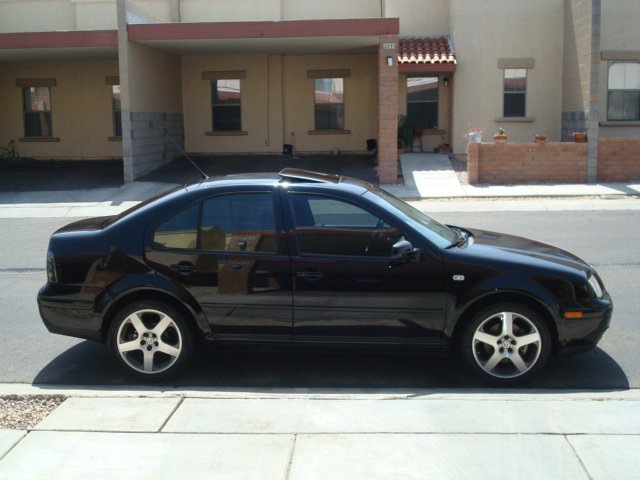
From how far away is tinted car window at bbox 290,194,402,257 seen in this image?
6.48 m

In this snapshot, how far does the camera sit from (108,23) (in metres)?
26.0

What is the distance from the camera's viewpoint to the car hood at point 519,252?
21.4 feet

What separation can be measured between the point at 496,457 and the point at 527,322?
1.79 metres

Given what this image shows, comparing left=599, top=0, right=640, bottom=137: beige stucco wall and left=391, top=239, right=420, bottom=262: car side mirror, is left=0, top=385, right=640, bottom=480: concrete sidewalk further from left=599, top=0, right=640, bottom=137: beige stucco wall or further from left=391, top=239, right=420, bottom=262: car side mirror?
left=599, top=0, right=640, bottom=137: beige stucco wall

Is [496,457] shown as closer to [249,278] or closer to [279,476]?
[279,476]

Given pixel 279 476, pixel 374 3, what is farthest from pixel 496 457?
pixel 374 3

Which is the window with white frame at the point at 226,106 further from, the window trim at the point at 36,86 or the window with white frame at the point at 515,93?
the window with white frame at the point at 515,93

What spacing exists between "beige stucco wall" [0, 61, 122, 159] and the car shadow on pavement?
20.2 metres

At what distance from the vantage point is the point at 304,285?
6438 millimetres

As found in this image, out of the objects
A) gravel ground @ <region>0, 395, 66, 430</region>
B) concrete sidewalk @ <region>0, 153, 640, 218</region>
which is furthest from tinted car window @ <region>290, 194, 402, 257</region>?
concrete sidewalk @ <region>0, 153, 640, 218</region>

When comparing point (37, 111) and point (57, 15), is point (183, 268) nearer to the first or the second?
point (57, 15)

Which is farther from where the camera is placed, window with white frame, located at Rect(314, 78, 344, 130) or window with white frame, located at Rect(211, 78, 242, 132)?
window with white frame, located at Rect(211, 78, 242, 132)

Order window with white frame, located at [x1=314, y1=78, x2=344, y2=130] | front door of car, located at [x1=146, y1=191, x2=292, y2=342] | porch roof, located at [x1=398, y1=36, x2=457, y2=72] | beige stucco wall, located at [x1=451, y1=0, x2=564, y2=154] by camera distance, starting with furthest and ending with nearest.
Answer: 1. window with white frame, located at [x1=314, y1=78, x2=344, y2=130]
2. beige stucco wall, located at [x1=451, y1=0, x2=564, y2=154]
3. porch roof, located at [x1=398, y1=36, x2=457, y2=72]
4. front door of car, located at [x1=146, y1=191, x2=292, y2=342]

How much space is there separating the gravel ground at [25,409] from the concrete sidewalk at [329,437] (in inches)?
4.3
